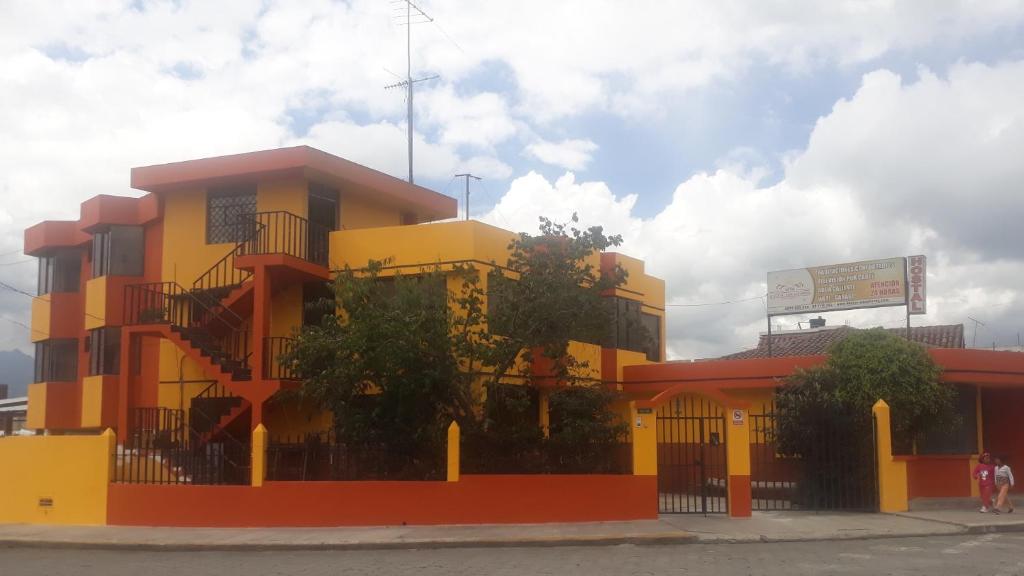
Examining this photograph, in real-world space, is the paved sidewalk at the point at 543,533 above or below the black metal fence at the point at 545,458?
below

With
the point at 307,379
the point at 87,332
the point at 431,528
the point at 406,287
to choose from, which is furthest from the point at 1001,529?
the point at 87,332

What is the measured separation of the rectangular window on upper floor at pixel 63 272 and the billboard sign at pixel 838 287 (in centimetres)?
1995

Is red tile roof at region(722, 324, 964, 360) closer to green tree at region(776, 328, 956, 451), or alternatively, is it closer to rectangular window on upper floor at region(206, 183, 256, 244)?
green tree at region(776, 328, 956, 451)

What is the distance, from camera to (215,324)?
2262 cm

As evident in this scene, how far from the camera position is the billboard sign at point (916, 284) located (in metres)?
26.1

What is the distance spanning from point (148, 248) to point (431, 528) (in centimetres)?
1217

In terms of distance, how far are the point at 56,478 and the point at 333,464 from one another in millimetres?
5790

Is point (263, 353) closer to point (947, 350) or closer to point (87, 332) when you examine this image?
point (87, 332)

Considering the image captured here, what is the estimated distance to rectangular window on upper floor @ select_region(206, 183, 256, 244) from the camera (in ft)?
76.3

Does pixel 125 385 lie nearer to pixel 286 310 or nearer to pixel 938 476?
pixel 286 310

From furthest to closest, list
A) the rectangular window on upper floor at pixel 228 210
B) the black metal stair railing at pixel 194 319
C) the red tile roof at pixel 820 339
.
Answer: the red tile roof at pixel 820 339 < the rectangular window on upper floor at pixel 228 210 < the black metal stair railing at pixel 194 319

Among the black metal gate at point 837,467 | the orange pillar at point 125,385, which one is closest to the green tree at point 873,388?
the black metal gate at point 837,467

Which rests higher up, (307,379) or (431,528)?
(307,379)

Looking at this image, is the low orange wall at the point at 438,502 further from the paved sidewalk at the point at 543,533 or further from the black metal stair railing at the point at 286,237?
the black metal stair railing at the point at 286,237
